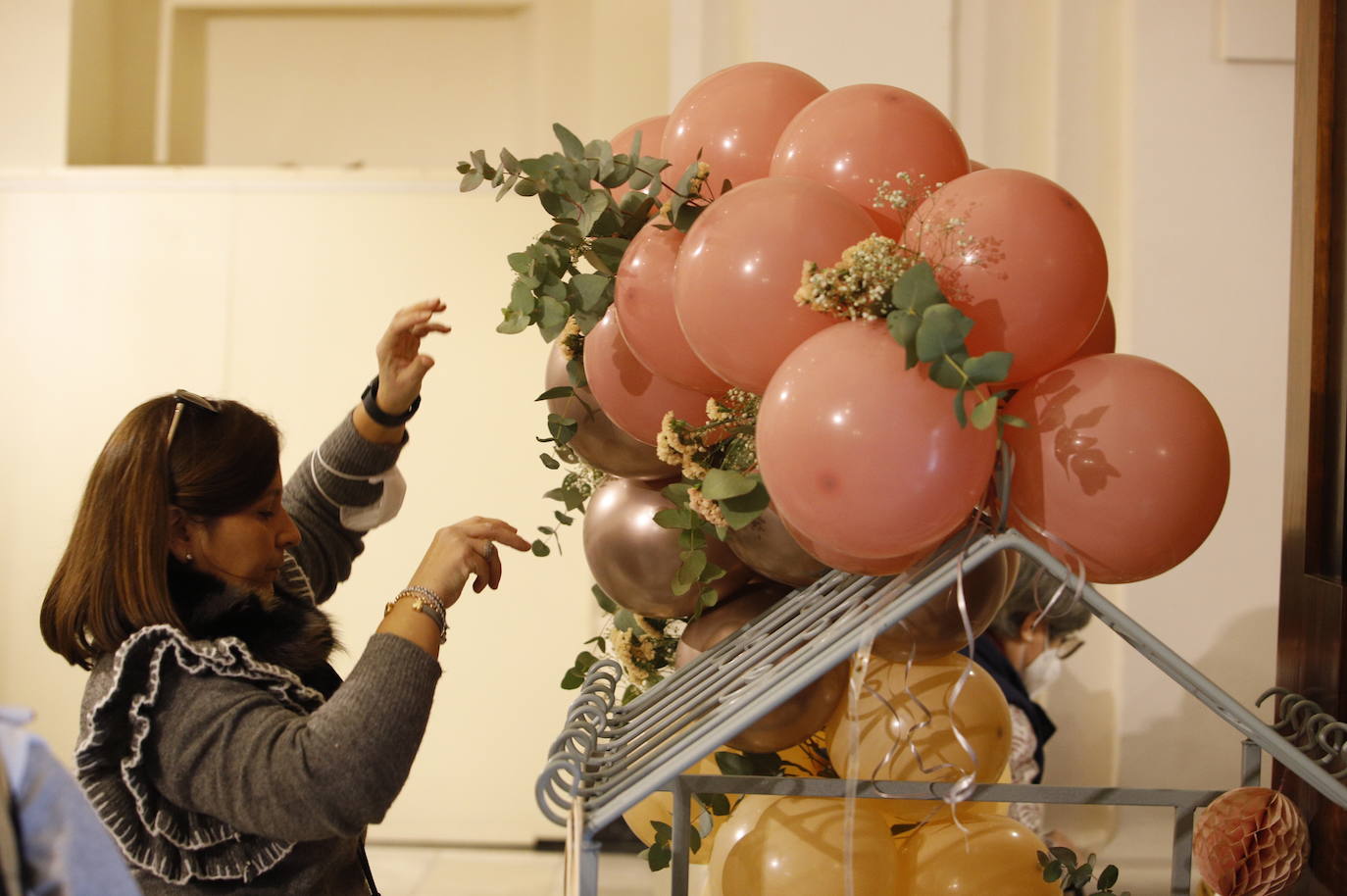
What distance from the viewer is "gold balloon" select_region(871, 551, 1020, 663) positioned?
1118 millimetres

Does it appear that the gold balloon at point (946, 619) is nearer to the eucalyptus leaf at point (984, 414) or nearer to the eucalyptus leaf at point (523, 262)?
the eucalyptus leaf at point (984, 414)

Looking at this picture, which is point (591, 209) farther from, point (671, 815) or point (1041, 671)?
point (1041, 671)

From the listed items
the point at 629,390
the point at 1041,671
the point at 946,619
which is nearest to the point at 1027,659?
the point at 1041,671

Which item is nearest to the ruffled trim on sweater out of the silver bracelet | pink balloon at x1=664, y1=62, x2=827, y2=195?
the silver bracelet

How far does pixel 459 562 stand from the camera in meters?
1.34

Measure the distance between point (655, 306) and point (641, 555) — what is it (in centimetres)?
33

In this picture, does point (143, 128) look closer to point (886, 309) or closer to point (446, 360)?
point (446, 360)

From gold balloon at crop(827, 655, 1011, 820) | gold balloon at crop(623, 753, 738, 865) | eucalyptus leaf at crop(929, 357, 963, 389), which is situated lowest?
gold balloon at crop(623, 753, 738, 865)

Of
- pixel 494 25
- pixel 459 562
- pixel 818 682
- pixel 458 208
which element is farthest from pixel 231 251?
pixel 818 682

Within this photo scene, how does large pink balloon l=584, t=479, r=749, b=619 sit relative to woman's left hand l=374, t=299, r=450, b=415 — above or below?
below

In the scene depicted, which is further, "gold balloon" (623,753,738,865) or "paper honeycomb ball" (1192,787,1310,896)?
"gold balloon" (623,753,738,865)

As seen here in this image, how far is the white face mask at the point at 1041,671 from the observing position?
2.68 m

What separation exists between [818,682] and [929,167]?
50cm

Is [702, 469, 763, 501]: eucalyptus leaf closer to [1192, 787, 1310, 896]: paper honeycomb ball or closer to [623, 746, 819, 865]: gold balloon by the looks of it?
[623, 746, 819, 865]: gold balloon
